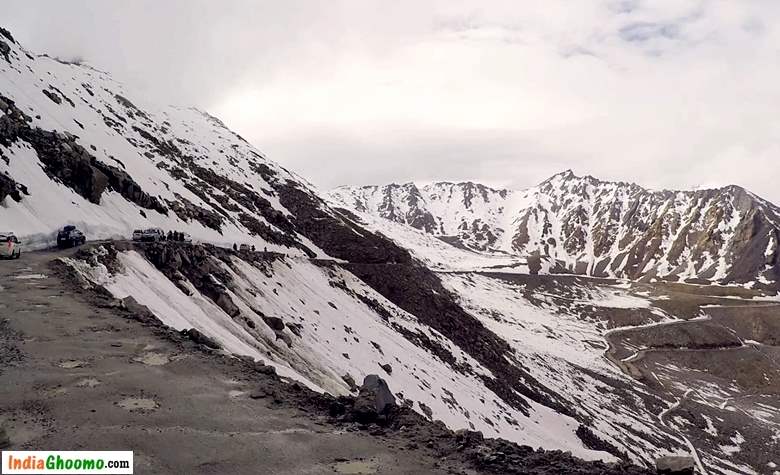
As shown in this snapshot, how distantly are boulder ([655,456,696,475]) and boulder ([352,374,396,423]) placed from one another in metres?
4.58

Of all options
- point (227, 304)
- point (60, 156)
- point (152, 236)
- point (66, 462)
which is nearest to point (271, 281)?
point (152, 236)

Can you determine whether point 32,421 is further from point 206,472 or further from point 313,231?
point 313,231

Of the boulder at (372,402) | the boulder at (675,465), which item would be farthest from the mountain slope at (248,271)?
the boulder at (675,465)

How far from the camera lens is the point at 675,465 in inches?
311

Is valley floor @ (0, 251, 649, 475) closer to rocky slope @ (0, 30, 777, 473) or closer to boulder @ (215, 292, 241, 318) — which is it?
rocky slope @ (0, 30, 777, 473)

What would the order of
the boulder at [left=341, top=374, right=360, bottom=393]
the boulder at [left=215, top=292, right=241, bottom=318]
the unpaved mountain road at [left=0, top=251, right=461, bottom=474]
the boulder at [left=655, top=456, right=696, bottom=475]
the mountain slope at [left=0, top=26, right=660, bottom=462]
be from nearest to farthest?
1. the unpaved mountain road at [left=0, top=251, right=461, bottom=474]
2. the boulder at [left=655, top=456, right=696, bottom=475]
3. the mountain slope at [left=0, top=26, right=660, bottom=462]
4. the boulder at [left=341, top=374, right=360, bottom=393]
5. the boulder at [left=215, top=292, right=241, bottom=318]

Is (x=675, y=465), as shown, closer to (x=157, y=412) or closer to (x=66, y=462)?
(x=157, y=412)

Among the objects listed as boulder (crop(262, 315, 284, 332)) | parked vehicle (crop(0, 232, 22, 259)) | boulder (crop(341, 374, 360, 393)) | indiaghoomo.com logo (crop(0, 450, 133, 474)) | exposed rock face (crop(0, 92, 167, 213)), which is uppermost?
exposed rock face (crop(0, 92, 167, 213))

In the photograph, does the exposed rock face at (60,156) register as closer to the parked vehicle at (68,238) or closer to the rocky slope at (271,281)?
the rocky slope at (271,281)

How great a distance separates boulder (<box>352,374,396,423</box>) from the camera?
31.3ft

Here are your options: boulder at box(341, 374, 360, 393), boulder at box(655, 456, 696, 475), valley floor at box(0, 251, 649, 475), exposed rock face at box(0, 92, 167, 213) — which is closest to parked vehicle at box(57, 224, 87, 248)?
exposed rock face at box(0, 92, 167, 213)

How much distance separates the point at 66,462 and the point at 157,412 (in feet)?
6.37

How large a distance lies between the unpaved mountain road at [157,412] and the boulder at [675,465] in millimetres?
3346

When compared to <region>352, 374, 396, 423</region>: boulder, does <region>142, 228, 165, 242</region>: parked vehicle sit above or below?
above
